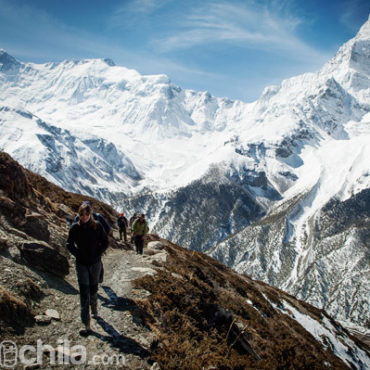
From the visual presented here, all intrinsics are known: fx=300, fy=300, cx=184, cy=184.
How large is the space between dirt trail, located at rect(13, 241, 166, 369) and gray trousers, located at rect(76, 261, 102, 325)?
532mm

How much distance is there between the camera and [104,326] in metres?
9.87

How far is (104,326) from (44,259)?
4065 millimetres

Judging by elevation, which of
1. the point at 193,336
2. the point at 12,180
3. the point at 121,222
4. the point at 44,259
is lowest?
the point at 193,336

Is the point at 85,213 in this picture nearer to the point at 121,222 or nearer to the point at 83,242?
the point at 83,242

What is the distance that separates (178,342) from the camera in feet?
31.4

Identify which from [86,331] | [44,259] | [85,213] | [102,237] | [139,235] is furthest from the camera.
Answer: [139,235]

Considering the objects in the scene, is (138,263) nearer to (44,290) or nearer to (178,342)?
(44,290)

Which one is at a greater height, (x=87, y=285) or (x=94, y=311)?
(x=87, y=285)

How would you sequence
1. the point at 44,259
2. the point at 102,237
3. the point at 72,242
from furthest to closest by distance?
the point at 44,259, the point at 102,237, the point at 72,242

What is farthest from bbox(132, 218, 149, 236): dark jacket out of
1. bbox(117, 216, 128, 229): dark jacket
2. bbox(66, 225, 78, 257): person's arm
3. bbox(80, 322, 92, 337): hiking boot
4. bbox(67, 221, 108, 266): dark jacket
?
bbox(80, 322, 92, 337): hiking boot

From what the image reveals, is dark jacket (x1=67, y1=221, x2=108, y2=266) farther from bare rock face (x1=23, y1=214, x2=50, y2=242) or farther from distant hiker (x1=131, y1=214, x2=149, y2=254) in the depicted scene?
distant hiker (x1=131, y1=214, x2=149, y2=254)

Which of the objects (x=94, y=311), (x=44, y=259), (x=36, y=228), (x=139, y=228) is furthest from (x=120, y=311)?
(x=139, y=228)

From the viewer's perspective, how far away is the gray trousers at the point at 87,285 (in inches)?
371

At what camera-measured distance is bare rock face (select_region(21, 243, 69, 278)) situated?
11742mm
